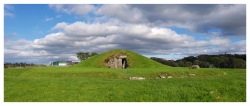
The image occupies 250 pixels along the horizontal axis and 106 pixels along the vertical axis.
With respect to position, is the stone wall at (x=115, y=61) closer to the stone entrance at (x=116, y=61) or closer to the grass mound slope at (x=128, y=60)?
the stone entrance at (x=116, y=61)

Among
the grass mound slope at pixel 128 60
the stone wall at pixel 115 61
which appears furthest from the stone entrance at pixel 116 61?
the grass mound slope at pixel 128 60

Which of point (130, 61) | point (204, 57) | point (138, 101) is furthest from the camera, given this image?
point (204, 57)

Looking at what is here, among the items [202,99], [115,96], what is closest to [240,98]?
[202,99]

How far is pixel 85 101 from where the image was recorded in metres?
14.0

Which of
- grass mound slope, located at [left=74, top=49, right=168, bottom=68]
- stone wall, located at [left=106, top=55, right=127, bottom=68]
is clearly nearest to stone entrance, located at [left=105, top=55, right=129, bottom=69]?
stone wall, located at [left=106, top=55, right=127, bottom=68]

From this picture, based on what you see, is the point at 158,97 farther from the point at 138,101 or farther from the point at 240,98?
the point at 240,98

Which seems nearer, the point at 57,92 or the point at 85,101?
the point at 85,101

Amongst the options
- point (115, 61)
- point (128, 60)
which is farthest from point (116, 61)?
point (128, 60)

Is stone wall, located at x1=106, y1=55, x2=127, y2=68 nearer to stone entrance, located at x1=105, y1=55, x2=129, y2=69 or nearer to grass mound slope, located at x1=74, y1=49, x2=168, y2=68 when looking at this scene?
stone entrance, located at x1=105, y1=55, x2=129, y2=69

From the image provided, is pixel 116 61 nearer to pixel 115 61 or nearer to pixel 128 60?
pixel 115 61

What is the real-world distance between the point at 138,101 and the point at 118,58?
132 feet

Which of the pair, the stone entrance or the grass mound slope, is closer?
the grass mound slope

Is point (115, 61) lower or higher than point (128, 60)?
lower

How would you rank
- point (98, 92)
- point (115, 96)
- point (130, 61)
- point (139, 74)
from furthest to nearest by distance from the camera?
point (130, 61) < point (139, 74) < point (98, 92) < point (115, 96)
